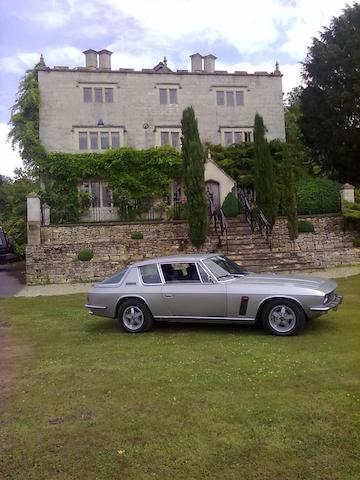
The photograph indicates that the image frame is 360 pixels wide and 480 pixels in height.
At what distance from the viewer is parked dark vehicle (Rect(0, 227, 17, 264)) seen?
24.7 metres

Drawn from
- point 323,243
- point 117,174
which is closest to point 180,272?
point 323,243

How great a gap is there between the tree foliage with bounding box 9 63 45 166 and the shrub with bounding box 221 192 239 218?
10.3m

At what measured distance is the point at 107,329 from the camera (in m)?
8.66

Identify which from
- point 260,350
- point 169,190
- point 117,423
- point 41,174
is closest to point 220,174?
point 169,190

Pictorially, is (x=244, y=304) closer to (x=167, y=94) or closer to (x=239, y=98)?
(x=167, y=94)

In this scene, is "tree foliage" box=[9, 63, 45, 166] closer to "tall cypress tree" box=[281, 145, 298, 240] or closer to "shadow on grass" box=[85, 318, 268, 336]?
"tall cypress tree" box=[281, 145, 298, 240]

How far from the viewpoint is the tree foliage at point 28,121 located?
26000 millimetres

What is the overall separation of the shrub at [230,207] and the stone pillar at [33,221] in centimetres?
870

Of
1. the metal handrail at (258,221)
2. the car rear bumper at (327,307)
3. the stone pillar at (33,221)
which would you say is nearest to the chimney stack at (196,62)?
the metal handrail at (258,221)

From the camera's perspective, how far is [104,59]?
1144 inches

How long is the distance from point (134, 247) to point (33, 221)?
4032 mm

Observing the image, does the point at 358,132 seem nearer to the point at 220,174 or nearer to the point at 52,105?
the point at 220,174

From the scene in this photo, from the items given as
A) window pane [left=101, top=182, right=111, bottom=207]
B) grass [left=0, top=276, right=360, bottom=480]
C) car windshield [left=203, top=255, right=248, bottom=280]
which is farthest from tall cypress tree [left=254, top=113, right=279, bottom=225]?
grass [left=0, top=276, right=360, bottom=480]

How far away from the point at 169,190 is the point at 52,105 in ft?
26.6
